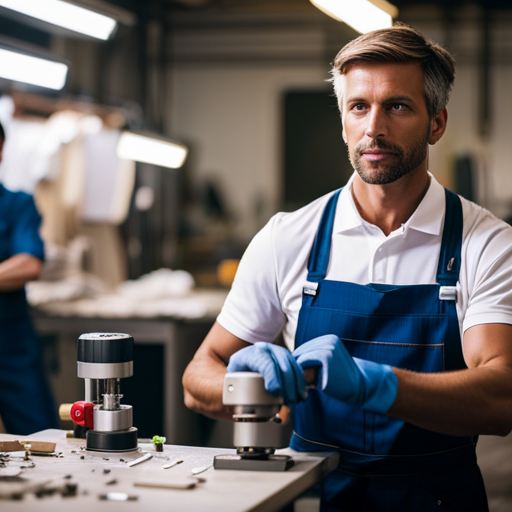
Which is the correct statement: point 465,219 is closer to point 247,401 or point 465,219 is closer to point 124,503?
point 247,401

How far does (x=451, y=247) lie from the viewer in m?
1.87

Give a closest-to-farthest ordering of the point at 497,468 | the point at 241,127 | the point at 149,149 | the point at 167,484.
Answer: the point at 167,484 < the point at 497,468 < the point at 149,149 < the point at 241,127

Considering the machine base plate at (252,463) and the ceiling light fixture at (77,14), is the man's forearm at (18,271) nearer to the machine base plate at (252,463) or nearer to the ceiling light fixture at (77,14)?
the ceiling light fixture at (77,14)

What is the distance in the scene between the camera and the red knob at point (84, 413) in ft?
6.00

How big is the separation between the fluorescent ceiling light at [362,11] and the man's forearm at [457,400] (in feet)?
4.81

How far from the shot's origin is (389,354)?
1.82 metres

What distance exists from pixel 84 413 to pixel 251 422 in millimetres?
435

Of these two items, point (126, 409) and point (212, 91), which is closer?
point (126, 409)

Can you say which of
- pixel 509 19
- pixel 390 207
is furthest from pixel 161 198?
pixel 390 207

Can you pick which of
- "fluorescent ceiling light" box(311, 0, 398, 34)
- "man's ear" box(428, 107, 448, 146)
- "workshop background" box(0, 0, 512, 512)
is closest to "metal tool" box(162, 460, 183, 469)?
"man's ear" box(428, 107, 448, 146)

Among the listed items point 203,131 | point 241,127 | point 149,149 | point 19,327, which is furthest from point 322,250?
point 203,131

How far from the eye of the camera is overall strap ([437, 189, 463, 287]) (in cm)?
184

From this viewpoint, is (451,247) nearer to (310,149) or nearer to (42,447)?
(42,447)

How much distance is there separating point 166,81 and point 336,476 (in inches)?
353
